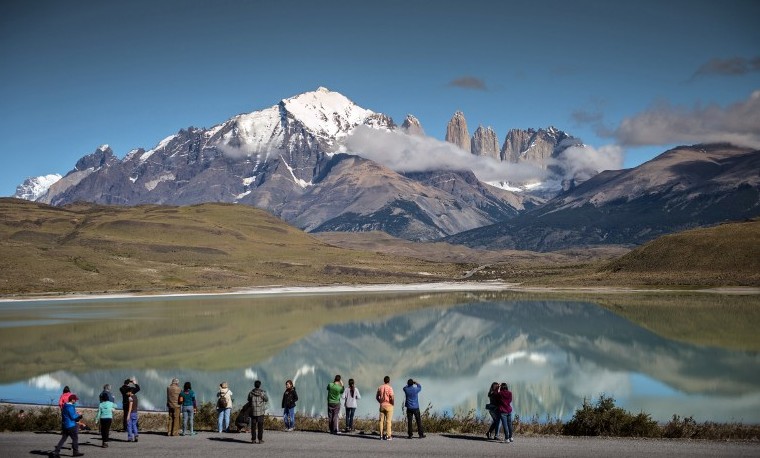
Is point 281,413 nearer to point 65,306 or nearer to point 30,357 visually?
point 30,357

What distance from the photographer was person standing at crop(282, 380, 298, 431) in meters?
31.4

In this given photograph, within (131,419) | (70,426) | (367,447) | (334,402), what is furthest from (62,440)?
(367,447)

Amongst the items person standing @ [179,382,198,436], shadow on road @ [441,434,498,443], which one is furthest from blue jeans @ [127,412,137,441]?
shadow on road @ [441,434,498,443]

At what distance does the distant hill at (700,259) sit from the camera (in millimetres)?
154625

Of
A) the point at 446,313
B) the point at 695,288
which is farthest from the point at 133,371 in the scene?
the point at 695,288

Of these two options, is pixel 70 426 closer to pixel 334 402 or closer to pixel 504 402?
pixel 334 402

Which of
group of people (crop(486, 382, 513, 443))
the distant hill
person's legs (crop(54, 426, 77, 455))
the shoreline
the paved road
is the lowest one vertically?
the paved road

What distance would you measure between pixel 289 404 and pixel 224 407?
3.11 metres

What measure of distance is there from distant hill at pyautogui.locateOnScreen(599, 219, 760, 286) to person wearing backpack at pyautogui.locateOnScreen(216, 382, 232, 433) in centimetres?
14128

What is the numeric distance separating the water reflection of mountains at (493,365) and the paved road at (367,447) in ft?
36.0

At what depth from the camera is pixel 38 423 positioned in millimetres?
33469

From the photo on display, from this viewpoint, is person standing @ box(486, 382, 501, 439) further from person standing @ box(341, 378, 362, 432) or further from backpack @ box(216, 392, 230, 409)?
backpack @ box(216, 392, 230, 409)

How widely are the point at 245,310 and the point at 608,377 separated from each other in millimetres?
76930

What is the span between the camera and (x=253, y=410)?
29812mm
